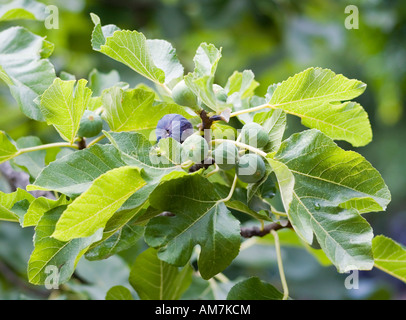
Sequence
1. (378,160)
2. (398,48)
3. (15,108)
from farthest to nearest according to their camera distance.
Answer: (378,160) < (398,48) < (15,108)

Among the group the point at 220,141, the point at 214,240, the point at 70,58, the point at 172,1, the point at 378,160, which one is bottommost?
the point at 378,160

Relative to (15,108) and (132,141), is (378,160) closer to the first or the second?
(15,108)

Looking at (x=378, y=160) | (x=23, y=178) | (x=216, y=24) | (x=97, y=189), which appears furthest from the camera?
(x=378, y=160)

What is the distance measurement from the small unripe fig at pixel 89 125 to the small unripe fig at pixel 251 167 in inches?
9.0

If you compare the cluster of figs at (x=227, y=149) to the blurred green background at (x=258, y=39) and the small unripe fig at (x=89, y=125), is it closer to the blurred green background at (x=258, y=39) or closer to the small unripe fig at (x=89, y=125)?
the small unripe fig at (x=89, y=125)

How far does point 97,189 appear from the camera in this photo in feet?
1.72

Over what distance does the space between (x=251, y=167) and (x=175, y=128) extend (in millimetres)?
112

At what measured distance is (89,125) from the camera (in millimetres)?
697

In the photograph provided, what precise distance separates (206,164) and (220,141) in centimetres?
4

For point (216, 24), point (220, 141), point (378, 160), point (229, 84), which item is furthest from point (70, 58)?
point (378, 160)

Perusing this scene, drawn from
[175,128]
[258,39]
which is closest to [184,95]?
[175,128]

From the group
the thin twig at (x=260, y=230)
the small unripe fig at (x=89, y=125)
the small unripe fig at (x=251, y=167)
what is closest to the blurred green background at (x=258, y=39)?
the thin twig at (x=260, y=230)

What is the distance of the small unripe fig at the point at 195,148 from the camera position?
0.58 m

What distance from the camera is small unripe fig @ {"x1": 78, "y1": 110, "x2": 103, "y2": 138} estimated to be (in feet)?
2.28
